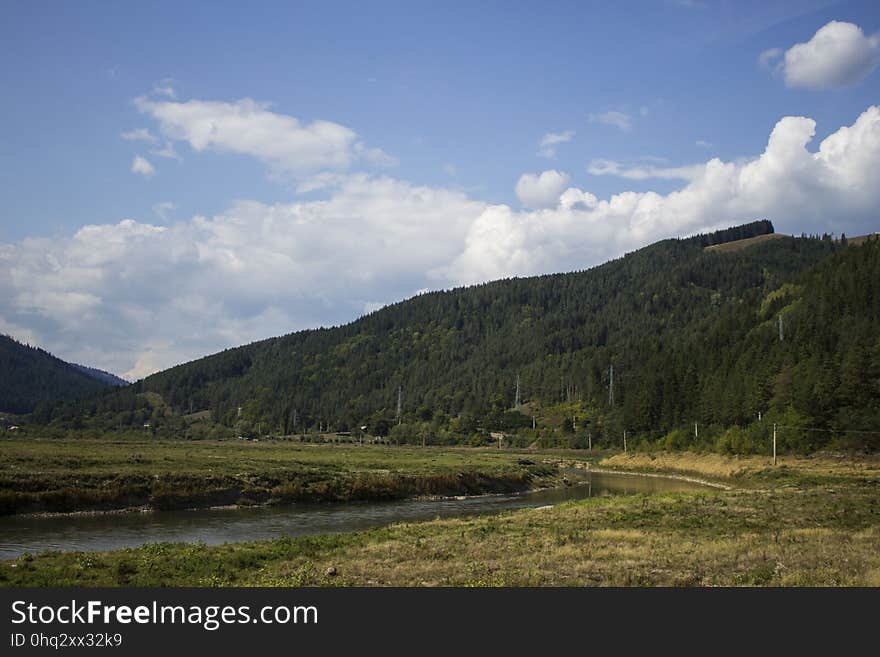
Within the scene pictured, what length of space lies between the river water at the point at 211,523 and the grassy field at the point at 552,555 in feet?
25.4

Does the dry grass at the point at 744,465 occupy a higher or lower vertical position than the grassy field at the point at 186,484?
lower

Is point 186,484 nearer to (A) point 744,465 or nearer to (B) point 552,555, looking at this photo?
(B) point 552,555

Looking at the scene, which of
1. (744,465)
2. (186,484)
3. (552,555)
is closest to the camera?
(552,555)

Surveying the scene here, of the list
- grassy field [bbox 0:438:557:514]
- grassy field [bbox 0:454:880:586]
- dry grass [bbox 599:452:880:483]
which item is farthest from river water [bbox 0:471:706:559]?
dry grass [bbox 599:452:880:483]

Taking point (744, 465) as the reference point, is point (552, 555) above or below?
above

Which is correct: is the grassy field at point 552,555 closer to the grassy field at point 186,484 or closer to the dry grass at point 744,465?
the grassy field at point 186,484

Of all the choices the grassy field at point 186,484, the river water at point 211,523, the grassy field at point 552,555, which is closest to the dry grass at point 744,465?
the grassy field at point 186,484

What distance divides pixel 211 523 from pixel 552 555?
28785mm

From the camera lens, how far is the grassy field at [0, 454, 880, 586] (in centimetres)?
2141

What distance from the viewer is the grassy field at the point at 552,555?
21.4 meters

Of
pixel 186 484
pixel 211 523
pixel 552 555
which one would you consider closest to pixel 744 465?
pixel 186 484

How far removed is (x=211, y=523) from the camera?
151ft

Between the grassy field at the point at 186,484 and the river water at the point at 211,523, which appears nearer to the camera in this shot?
the river water at the point at 211,523

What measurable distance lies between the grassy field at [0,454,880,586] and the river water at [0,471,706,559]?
7745 mm
